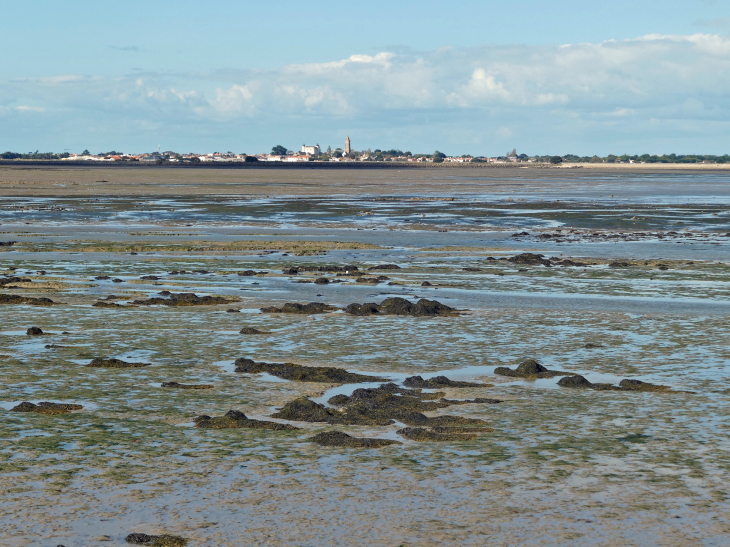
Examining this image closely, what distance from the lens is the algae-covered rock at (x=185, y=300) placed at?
835 inches

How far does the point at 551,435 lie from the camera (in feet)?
36.9

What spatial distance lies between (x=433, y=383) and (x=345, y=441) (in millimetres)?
3194

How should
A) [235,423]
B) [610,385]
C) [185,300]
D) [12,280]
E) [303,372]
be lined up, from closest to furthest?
1. [235,423]
2. [610,385]
3. [303,372]
4. [185,300]
5. [12,280]

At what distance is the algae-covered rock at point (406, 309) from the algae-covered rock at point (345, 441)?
9.04 metres

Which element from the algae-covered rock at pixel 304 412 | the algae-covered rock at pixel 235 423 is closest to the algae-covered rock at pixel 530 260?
the algae-covered rock at pixel 304 412

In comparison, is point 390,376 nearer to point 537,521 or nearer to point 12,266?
point 537,521

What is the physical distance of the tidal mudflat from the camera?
859cm

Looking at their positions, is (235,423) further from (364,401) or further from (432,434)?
(432,434)

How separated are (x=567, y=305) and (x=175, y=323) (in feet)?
29.4

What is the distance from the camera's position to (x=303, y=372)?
1434 cm

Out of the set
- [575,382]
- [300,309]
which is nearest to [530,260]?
[300,309]

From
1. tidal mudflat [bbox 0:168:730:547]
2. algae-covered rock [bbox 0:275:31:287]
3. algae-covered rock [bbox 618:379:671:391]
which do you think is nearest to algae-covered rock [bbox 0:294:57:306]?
tidal mudflat [bbox 0:168:730:547]

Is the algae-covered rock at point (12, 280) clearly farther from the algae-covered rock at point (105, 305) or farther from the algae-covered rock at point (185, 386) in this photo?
the algae-covered rock at point (185, 386)

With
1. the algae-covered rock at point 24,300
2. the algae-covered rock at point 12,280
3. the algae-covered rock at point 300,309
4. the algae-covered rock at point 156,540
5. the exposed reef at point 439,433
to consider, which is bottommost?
the exposed reef at point 439,433
